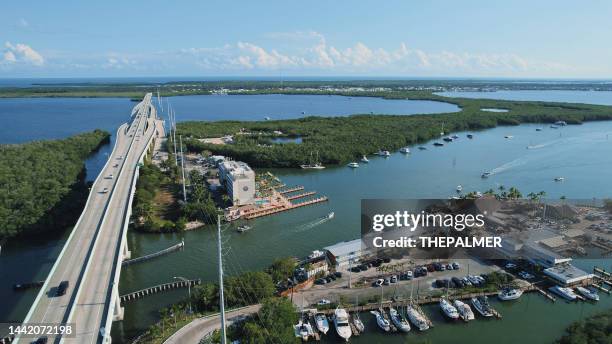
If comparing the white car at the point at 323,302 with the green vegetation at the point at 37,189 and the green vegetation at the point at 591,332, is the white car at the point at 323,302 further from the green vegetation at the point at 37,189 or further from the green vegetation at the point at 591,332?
the green vegetation at the point at 37,189

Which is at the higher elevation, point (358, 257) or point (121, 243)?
point (121, 243)

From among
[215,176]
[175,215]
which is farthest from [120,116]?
[175,215]

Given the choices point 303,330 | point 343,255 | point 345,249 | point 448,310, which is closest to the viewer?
point 303,330

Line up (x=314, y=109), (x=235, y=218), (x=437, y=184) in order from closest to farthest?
(x=235, y=218) → (x=437, y=184) → (x=314, y=109)

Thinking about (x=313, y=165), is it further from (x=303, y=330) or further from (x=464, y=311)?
(x=303, y=330)

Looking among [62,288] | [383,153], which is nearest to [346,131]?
[383,153]

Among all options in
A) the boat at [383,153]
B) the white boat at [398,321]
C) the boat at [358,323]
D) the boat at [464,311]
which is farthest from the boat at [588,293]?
the boat at [383,153]

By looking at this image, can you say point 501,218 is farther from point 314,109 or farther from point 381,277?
point 314,109
